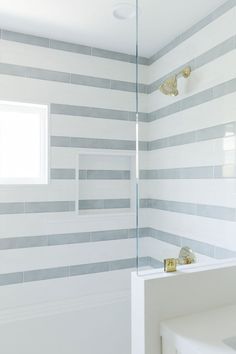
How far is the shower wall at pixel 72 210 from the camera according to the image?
7.20 feet

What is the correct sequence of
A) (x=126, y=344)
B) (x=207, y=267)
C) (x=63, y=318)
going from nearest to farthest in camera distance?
(x=207, y=267), (x=63, y=318), (x=126, y=344)

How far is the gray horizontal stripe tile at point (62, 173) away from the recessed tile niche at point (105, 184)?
65mm

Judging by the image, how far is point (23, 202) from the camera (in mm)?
2219

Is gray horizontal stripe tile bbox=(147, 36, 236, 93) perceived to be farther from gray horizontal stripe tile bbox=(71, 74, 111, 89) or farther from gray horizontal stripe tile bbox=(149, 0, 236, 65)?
gray horizontal stripe tile bbox=(71, 74, 111, 89)

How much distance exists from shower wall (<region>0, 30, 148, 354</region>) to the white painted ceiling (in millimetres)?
128

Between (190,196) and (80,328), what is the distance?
1339 millimetres

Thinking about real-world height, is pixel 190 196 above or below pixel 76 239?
above

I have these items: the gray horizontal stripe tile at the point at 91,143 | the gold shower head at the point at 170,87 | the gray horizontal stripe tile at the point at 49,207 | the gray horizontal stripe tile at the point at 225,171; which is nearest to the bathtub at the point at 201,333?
the gray horizontal stripe tile at the point at 225,171

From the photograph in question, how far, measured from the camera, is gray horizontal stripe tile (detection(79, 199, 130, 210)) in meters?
2.47

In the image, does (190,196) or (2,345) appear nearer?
(190,196)

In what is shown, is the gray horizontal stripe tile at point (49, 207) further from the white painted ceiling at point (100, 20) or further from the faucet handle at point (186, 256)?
the white painted ceiling at point (100, 20)

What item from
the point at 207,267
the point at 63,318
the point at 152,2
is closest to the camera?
the point at 207,267

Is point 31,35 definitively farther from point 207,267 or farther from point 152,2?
point 207,267

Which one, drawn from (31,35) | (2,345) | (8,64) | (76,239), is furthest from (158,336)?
(31,35)
